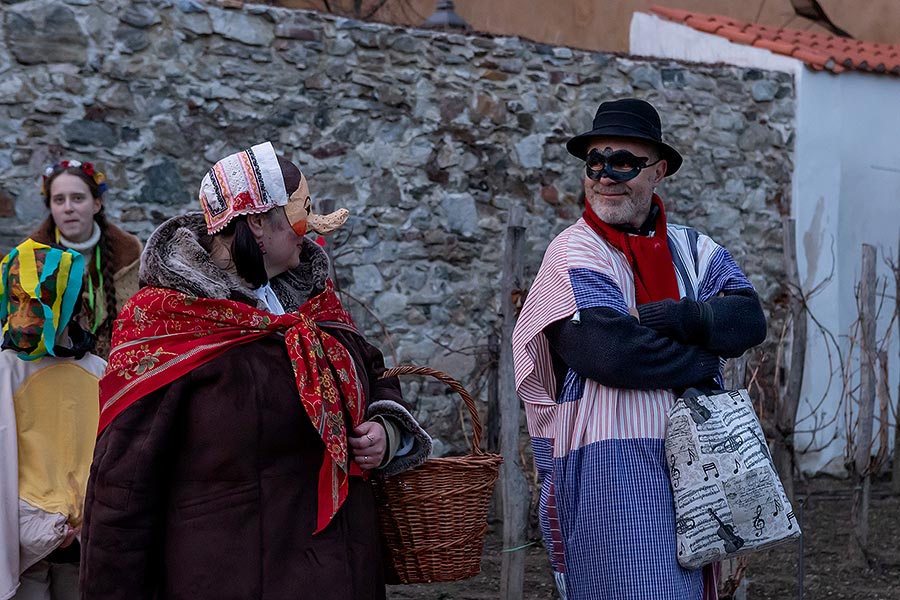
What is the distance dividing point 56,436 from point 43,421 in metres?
0.06

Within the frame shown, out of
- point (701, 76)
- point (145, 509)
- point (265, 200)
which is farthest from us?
point (701, 76)

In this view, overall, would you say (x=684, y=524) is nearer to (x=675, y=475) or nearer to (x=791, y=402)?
(x=675, y=475)

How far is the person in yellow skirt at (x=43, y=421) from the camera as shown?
11.3 ft

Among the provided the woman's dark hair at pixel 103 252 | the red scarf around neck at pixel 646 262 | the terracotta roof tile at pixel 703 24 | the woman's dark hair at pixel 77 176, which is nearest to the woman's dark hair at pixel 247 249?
the red scarf around neck at pixel 646 262

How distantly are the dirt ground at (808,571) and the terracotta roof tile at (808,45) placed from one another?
3532mm

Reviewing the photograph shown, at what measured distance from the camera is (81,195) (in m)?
4.46

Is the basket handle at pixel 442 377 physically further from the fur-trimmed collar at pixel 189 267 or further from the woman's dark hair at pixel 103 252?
the woman's dark hair at pixel 103 252

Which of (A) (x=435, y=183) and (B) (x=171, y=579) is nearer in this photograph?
(B) (x=171, y=579)

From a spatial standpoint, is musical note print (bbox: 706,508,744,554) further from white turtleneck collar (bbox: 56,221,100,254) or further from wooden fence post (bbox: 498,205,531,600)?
white turtleneck collar (bbox: 56,221,100,254)

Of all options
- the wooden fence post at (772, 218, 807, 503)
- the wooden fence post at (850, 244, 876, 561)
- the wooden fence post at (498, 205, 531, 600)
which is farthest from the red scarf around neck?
the wooden fence post at (850, 244, 876, 561)

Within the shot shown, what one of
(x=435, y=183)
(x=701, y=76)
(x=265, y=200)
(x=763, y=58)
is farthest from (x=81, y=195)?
(x=763, y=58)

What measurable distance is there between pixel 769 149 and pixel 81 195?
598 cm

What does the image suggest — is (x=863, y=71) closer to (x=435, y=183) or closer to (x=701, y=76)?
(x=701, y=76)

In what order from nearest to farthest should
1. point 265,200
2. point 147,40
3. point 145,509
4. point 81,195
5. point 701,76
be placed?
point 145,509, point 265,200, point 81,195, point 147,40, point 701,76
